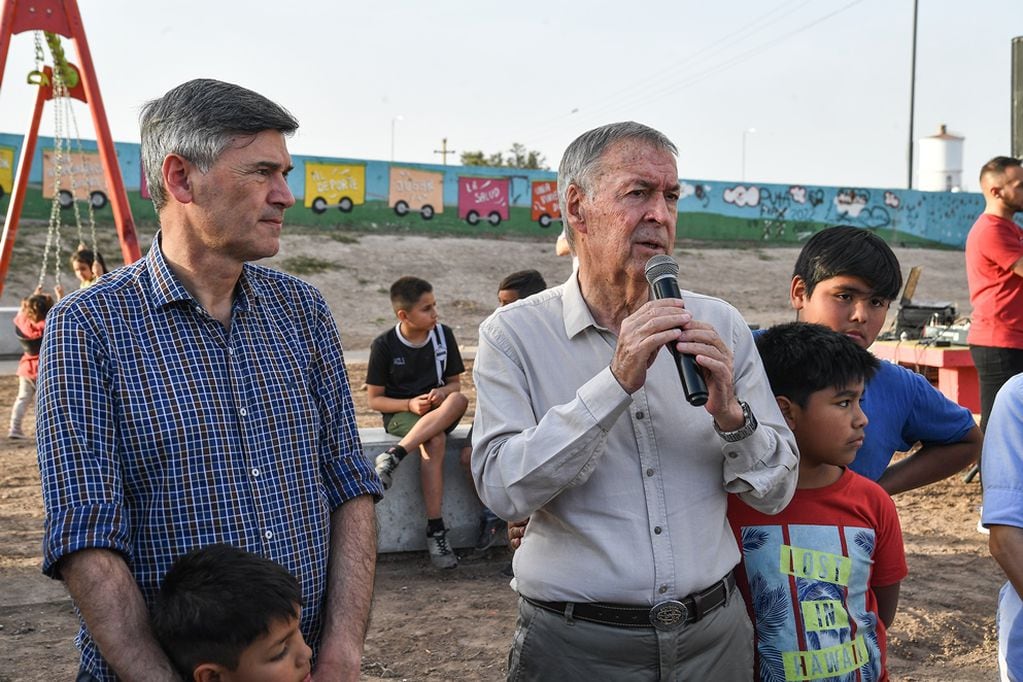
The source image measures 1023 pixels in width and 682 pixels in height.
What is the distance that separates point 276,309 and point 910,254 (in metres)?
42.0

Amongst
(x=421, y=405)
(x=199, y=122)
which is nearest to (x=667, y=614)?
(x=199, y=122)

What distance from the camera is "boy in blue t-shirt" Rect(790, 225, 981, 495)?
10.2 ft

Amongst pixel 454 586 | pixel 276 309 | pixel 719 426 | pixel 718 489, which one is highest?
pixel 276 309

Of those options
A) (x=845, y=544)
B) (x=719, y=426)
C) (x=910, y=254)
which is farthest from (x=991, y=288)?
(x=910, y=254)

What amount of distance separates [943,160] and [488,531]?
64.3m

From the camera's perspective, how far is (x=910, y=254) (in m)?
41.2

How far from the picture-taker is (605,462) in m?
2.39

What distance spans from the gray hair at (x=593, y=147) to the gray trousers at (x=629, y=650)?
3.10 feet

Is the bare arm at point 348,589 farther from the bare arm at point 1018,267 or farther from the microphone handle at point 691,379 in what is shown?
the bare arm at point 1018,267

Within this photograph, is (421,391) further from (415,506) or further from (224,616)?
(224,616)

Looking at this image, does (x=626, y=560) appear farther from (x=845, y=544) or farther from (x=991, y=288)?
(x=991, y=288)

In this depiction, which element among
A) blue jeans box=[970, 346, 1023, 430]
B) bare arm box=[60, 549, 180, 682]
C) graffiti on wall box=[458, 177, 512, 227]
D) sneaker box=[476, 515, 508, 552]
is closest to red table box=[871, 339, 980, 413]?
blue jeans box=[970, 346, 1023, 430]

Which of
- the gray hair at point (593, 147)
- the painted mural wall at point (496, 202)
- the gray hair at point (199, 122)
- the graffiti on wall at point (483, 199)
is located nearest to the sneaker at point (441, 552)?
the gray hair at point (593, 147)

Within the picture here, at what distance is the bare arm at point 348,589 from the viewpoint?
2.28 metres
